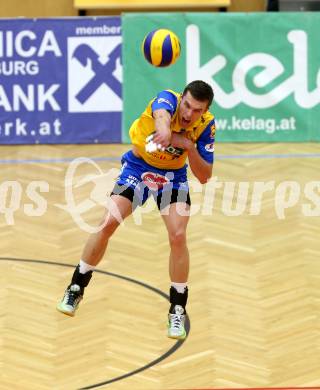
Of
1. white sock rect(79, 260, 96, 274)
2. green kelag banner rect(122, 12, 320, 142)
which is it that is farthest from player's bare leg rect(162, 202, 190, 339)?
green kelag banner rect(122, 12, 320, 142)

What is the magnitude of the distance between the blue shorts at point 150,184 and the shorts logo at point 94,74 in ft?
24.9

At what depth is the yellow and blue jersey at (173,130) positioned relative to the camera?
10.2 m

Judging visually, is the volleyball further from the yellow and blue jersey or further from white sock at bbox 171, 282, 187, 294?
white sock at bbox 171, 282, 187, 294

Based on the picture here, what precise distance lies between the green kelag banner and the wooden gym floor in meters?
0.90

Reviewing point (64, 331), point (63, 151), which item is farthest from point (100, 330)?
point (63, 151)

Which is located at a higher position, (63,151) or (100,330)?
(63,151)

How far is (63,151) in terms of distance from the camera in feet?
59.4

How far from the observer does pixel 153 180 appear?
10.6m

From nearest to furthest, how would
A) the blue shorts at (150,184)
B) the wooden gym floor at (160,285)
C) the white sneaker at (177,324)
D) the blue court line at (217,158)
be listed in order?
1. the blue shorts at (150,184)
2. the white sneaker at (177,324)
3. the wooden gym floor at (160,285)
4. the blue court line at (217,158)

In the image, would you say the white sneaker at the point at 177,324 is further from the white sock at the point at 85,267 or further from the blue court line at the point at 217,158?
the blue court line at the point at 217,158

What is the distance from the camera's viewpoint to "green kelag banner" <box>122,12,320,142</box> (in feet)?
59.2

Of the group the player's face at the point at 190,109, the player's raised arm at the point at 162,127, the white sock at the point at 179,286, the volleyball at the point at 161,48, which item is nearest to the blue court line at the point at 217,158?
the white sock at the point at 179,286

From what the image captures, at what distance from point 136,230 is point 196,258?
129 centimetres

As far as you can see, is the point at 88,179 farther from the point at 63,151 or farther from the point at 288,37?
the point at 288,37
